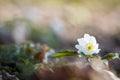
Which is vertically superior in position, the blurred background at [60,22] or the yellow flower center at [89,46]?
the blurred background at [60,22]

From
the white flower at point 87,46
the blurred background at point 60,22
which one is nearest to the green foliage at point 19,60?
the white flower at point 87,46

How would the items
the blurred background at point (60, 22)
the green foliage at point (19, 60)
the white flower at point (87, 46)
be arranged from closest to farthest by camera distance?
the white flower at point (87, 46)
the green foliage at point (19, 60)
the blurred background at point (60, 22)

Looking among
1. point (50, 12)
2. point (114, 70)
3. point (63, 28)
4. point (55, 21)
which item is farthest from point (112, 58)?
point (50, 12)

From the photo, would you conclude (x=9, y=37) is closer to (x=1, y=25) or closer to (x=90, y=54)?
(x=1, y=25)

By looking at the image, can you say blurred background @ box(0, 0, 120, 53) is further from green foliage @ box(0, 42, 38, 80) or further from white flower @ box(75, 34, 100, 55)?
white flower @ box(75, 34, 100, 55)

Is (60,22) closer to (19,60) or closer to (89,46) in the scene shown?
(19,60)

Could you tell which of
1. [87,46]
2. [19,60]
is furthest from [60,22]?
[87,46]

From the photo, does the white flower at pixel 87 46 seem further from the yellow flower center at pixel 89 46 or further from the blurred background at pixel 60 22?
the blurred background at pixel 60 22

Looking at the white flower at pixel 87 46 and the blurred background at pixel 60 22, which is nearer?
the white flower at pixel 87 46

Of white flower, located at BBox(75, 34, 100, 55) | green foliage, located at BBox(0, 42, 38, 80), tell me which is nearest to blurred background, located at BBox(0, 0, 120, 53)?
green foliage, located at BBox(0, 42, 38, 80)

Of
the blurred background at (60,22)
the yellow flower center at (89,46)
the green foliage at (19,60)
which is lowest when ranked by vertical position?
the yellow flower center at (89,46)

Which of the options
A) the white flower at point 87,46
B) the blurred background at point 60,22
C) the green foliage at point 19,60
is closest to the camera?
the white flower at point 87,46
